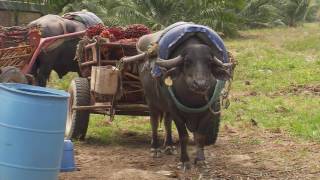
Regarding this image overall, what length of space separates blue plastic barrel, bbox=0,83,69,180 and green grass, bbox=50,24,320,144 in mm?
4050

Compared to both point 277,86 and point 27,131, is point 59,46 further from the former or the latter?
point 277,86

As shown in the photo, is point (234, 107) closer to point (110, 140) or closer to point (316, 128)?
point (316, 128)

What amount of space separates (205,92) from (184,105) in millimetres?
396

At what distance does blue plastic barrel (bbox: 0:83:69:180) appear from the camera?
16.9 ft

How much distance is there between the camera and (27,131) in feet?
16.9

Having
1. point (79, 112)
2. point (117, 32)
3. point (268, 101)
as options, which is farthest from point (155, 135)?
point (268, 101)

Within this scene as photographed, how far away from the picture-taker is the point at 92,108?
872 cm

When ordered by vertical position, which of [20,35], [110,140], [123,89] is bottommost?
[110,140]

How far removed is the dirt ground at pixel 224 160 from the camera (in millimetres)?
7000

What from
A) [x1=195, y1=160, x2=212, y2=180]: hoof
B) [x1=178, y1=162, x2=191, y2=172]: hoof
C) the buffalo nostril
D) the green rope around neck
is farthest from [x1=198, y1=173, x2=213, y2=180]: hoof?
the buffalo nostril

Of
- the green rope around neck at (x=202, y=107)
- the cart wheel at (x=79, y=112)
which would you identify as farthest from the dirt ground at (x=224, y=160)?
the green rope around neck at (x=202, y=107)

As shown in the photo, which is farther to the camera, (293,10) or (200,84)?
(293,10)

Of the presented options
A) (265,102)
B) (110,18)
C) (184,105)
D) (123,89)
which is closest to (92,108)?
(123,89)

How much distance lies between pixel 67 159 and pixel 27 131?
138 centimetres
